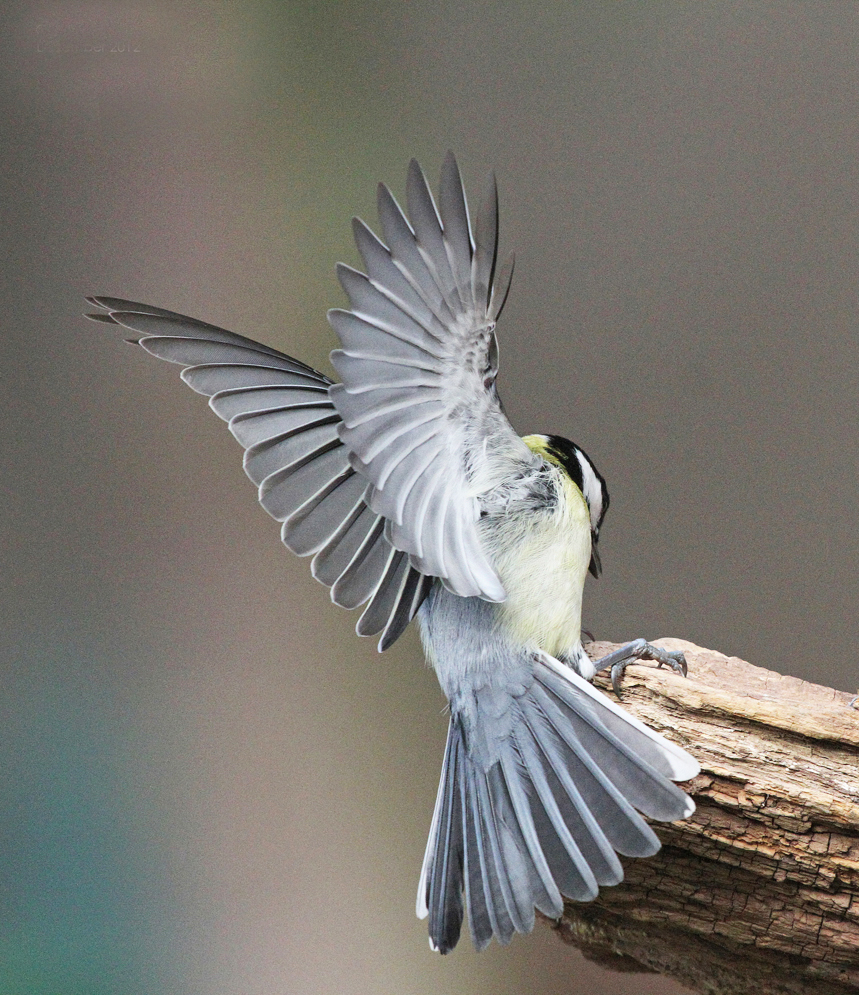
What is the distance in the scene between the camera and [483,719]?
3.20 feet

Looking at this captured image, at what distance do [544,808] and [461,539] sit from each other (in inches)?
10.4

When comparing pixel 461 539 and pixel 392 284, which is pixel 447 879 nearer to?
pixel 461 539

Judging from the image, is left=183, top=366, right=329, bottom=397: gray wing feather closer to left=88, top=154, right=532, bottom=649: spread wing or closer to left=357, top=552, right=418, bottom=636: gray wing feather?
left=88, top=154, right=532, bottom=649: spread wing

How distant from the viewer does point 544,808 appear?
0.90 metres

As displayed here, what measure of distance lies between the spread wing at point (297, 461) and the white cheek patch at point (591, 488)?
233mm

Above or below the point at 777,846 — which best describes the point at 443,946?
below

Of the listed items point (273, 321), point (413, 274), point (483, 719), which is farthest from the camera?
point (273, 321)

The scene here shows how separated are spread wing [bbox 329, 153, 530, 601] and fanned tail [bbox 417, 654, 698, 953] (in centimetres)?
15

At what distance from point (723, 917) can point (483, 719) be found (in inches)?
11.4

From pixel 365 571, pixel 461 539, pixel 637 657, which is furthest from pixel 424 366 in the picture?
pixel 637 657

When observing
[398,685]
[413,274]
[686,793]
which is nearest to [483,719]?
[686,793]

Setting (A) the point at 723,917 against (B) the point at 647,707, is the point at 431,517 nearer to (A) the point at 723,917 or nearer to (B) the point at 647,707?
(B) the point at 647,707

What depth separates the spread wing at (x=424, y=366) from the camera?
843 millimetres

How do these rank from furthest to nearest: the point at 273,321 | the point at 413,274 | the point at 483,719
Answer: the point at 273,321, the point at 483,719, the point at 413,274
